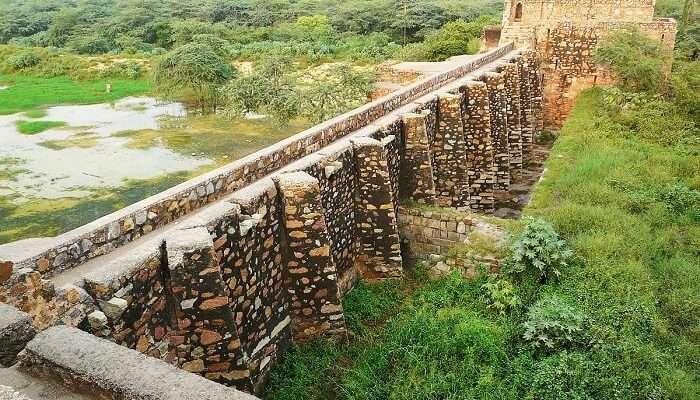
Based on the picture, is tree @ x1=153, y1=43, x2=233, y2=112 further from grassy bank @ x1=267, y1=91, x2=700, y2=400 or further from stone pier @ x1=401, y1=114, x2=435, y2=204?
grassy bank @ x1=267, y1=91, x2=700, y2=400

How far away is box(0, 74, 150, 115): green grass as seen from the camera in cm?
3231

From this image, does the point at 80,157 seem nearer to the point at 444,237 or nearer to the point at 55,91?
the point at 444,237

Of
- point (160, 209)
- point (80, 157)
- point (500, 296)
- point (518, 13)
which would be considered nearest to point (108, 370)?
point (160, 209)

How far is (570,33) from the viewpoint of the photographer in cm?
1938

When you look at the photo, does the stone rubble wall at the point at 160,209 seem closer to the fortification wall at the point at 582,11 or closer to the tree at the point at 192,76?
the fortification wall at the point at 582,11

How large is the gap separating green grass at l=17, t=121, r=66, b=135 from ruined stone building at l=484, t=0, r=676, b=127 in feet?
66.6

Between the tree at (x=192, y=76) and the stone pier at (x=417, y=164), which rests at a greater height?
the stone pier at (x=417, y=164)

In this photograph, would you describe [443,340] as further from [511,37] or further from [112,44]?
[112,44]

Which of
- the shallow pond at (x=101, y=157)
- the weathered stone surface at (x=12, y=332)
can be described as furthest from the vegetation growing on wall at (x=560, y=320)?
the shallow pond at (x=101, y=157)

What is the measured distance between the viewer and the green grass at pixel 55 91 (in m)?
32.3

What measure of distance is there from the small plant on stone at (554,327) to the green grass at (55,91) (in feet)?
102

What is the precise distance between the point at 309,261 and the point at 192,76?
1000 inches

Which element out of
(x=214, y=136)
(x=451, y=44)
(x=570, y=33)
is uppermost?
(x=570, y=33)

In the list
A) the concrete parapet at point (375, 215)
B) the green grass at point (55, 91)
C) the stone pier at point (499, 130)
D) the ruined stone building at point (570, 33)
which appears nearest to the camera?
the concrete parapet at point (375, 215)
